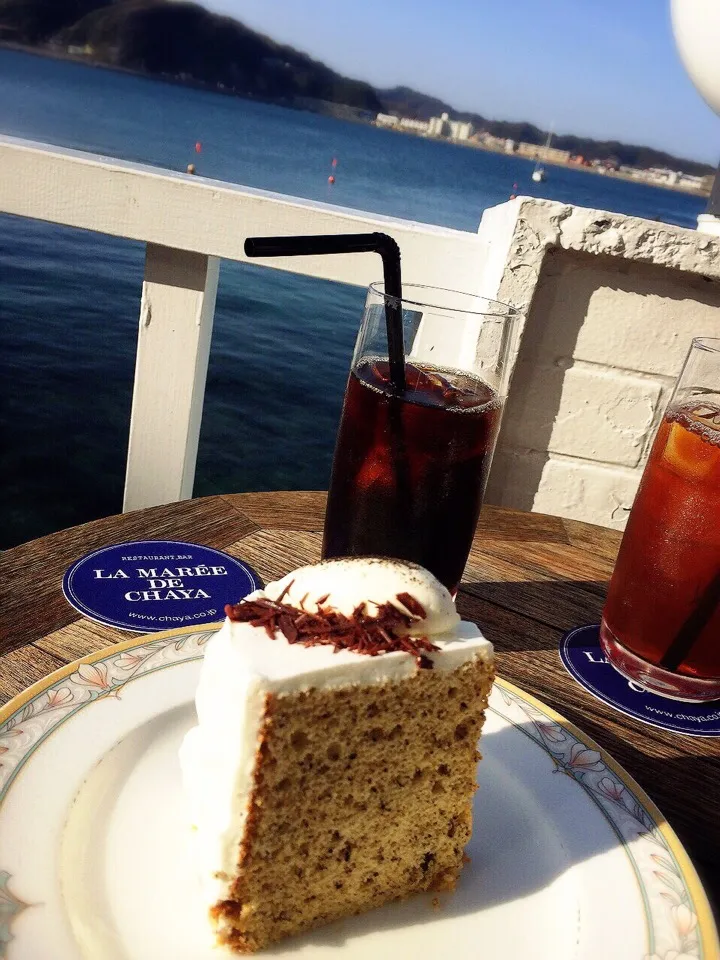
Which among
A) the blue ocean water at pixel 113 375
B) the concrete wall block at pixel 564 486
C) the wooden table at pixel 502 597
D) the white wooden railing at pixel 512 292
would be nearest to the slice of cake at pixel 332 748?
the wooden table at pixel 502 597

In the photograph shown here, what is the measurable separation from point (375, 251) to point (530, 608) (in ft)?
2.01

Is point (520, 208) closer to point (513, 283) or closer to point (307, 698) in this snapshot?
point (513, 283)

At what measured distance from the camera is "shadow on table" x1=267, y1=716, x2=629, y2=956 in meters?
0.69

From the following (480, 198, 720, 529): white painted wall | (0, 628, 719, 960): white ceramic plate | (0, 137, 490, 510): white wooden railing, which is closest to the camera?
(0, 628, 719, 960): white ceramic plate

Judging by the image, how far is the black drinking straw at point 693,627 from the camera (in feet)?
3.33

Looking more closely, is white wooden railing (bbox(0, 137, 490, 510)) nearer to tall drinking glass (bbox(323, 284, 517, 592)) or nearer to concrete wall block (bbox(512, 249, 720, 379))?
concrete wall block (bbox(512, 249, 720, 379))

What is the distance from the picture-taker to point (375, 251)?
99 cm

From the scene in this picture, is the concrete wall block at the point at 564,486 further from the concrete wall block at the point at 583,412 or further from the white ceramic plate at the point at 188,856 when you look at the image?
the white ceramic plate at the point at 188,856

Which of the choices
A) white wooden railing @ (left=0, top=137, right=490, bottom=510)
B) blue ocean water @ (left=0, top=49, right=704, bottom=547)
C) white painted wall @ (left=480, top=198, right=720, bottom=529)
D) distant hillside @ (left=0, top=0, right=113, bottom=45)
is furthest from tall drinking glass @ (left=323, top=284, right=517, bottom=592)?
Result: distant hillside @ (left=0, top=0, right=113, bottom=45)

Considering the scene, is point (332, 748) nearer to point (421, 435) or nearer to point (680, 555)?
point (421, 435)

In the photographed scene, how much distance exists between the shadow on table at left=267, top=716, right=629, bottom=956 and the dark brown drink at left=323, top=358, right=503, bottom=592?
0.92 ft

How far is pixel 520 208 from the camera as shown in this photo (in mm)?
1882

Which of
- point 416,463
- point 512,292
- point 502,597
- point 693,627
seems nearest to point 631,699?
point 693,627

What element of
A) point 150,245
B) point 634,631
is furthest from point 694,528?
point 150,245
